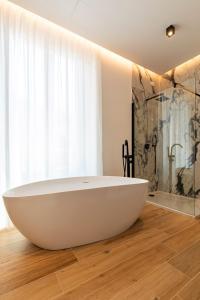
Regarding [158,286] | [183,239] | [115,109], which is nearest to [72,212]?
[158,286]

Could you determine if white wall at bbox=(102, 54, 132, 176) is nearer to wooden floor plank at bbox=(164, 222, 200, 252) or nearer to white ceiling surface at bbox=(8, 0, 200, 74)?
white ceiling surface at bbox=(8, 0, 200, 74)

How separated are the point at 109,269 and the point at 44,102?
1799mm

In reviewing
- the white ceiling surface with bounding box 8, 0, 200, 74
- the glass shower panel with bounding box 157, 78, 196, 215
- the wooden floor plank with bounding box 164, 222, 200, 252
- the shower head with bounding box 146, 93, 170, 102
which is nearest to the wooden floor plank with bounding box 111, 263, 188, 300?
the wooden floor plank with bounding box 164, 222, 200, 252

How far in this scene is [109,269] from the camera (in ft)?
3.79

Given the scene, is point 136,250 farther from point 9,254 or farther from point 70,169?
point 70,169

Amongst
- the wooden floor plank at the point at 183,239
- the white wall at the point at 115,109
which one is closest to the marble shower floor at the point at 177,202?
the wooden floor plank at the point at 183,239

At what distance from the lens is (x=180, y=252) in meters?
Result: 1.34

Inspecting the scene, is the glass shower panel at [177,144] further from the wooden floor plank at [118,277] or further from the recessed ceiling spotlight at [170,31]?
the wooden floor plank at [118,277]

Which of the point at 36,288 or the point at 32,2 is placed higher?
the point at 32,2

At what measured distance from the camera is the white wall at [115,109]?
2.56 m

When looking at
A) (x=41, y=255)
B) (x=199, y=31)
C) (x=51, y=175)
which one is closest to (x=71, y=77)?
(x=51, y=175)

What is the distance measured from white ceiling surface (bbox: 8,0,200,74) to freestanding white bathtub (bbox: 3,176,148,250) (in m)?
1.91

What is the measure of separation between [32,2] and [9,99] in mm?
1041

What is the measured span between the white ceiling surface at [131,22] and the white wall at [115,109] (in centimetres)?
25
